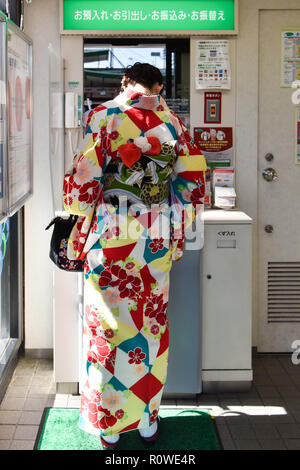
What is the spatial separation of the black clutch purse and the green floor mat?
2.75ft

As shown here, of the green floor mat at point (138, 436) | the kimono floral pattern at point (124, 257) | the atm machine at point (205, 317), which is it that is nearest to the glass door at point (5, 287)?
the atm machine at point (205, 317)

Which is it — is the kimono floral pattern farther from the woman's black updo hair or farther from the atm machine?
the atm machine

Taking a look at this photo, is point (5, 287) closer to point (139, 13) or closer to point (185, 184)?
point (185, 184)

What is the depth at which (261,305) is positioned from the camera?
4.55 metres

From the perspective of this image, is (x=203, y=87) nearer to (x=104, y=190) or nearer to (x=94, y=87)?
(x=94, y=87)

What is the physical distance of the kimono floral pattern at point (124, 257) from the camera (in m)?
3.07

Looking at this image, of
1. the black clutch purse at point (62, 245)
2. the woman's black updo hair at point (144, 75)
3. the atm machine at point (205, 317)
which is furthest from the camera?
the atm machine at point (205, 317)

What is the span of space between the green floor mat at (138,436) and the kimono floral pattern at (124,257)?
0.13m

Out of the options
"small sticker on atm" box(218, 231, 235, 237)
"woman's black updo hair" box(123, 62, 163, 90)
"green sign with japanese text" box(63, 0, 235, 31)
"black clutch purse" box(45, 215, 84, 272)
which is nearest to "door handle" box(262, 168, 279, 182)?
"small sticker on atm" box(218, 231, 235, 237)

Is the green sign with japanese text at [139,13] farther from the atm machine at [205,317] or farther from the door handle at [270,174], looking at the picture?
the atm machine at [205,317]

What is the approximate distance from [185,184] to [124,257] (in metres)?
0.47

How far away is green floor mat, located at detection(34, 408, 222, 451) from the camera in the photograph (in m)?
3.27

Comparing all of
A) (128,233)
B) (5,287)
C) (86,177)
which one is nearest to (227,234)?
(128,233)
